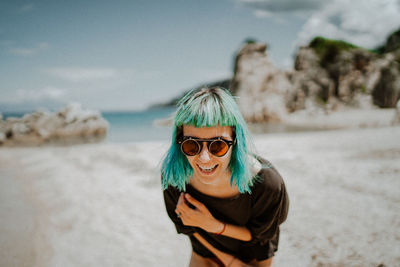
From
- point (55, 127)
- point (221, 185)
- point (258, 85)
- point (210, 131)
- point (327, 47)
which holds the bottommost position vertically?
point (55, 127)

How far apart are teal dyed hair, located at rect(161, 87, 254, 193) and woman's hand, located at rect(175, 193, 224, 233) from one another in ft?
0.45

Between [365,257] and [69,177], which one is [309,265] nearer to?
[365,257]

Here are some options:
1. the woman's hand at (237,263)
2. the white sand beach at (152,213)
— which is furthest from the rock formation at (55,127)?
the woman's hand at (237,263)

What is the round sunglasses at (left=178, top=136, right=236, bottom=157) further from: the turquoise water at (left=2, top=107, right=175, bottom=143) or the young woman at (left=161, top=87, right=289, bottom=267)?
the turquoise water at (left=2, top=107, right=175, bottom=143)

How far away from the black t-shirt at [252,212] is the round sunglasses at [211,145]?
355 mm

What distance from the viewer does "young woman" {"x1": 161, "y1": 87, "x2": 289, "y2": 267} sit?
1589mm

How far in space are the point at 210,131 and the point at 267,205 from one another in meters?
0.68

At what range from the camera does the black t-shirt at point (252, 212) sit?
171 cm

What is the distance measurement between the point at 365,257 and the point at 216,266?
1913 millimetres

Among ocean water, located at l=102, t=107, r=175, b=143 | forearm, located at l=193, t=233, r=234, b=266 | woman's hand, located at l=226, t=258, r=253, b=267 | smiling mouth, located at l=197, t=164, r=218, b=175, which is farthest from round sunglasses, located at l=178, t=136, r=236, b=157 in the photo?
woman's hand, located at l=226, t=258, r=253, b=267

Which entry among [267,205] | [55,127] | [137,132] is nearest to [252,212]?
[267,205]

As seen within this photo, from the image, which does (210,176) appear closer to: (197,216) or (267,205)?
(197,216)

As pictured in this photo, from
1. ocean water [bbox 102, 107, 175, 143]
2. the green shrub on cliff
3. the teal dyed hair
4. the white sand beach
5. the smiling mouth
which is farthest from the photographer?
the green shrub on cliff

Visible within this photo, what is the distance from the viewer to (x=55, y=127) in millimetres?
15711
